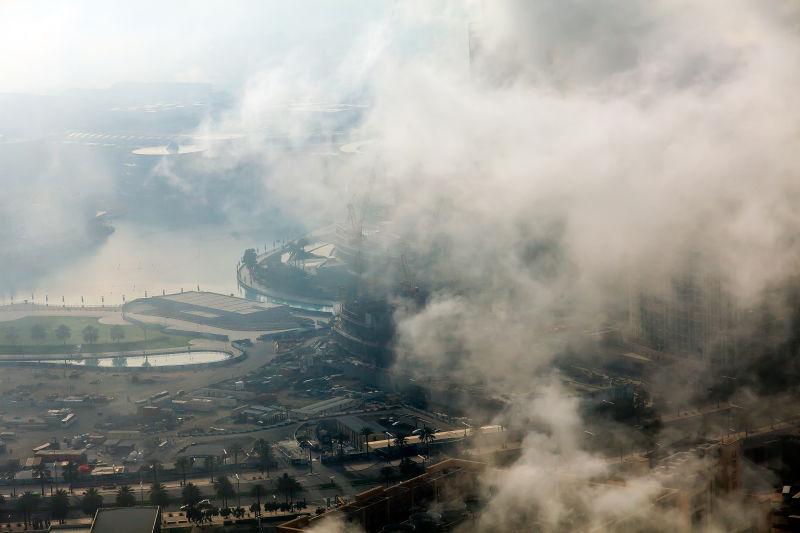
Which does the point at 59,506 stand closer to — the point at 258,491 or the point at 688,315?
the point at 258,491

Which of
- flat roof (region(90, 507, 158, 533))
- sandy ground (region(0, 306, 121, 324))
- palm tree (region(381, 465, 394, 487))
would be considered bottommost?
palm tree (region(381, 465, 394, 487))

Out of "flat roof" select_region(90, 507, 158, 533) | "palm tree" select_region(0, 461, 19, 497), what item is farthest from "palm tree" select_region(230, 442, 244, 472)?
"flat roof" select_region(90, 507, 158, 533)

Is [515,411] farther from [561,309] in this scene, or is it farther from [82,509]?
[82,509]

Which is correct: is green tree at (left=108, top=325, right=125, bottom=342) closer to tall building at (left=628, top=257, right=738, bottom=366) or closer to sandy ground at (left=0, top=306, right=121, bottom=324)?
sandy ground at (left=0, top=306, right=121, bottom=324)

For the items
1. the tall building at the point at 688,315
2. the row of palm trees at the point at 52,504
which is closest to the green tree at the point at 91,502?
the row of palm trees at the point at 52,504

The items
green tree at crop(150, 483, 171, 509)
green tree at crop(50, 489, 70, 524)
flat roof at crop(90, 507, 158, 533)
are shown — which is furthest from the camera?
green tree at crop(150, 483, 171, 509)

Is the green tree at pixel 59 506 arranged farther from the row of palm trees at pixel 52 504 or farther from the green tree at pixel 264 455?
the green tree at pixel 264 455

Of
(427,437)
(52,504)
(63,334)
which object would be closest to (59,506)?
(52,504)
